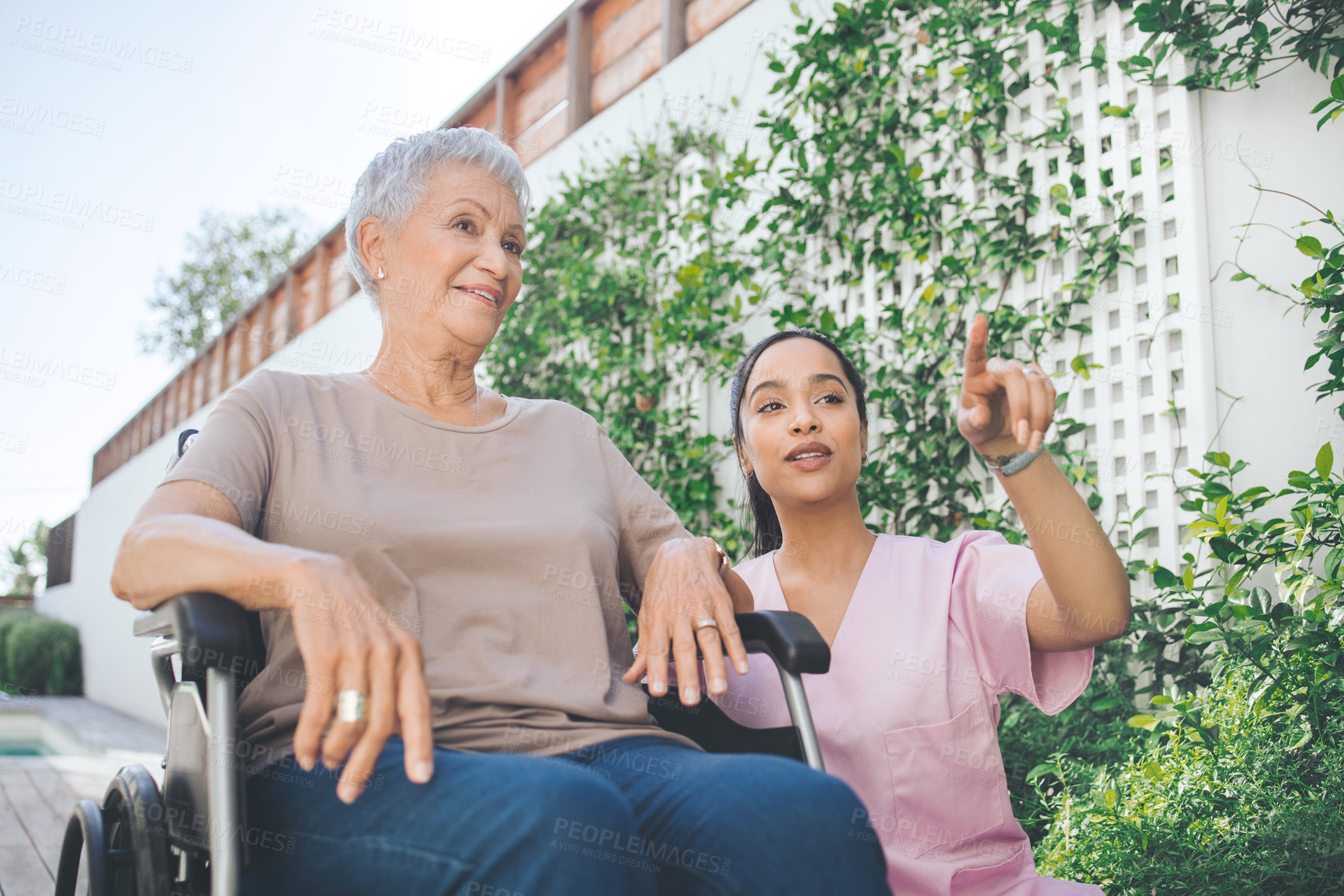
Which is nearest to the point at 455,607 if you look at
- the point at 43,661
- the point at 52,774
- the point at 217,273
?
the point at 52,774

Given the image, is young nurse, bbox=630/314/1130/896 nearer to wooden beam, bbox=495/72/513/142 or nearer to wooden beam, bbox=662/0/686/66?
wooden beam, bbox=662/0/686/66

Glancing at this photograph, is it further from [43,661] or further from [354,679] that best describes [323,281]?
[43,661]

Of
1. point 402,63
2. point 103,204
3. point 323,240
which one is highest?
point 323,240

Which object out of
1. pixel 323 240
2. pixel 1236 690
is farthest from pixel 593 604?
pixel 323 240

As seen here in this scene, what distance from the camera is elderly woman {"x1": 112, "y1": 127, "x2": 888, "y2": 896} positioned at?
892 millimetres

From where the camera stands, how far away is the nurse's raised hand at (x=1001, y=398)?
3.75 feet

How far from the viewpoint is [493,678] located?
1207mm

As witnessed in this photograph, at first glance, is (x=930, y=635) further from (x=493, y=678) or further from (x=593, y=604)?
(x=493, y=678)

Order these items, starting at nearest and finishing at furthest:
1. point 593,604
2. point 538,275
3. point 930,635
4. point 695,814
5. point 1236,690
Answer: point 695,814
point 593,604
point 930,635
point 1236,690
point 538,275

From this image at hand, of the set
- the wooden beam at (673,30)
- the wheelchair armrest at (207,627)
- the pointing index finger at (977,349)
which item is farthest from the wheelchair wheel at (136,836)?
the wooden beam at (673,30)

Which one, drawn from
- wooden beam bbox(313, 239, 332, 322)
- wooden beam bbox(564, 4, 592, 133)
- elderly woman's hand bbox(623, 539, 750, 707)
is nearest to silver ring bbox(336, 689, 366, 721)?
elderly woman's hand bbox(623, 539, 750, 707)

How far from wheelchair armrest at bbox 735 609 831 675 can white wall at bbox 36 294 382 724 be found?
5128 mm

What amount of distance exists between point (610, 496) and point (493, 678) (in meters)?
0.43

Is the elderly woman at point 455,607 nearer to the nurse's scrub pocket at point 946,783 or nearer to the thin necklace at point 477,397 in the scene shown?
the thin necklace at point 477,397
